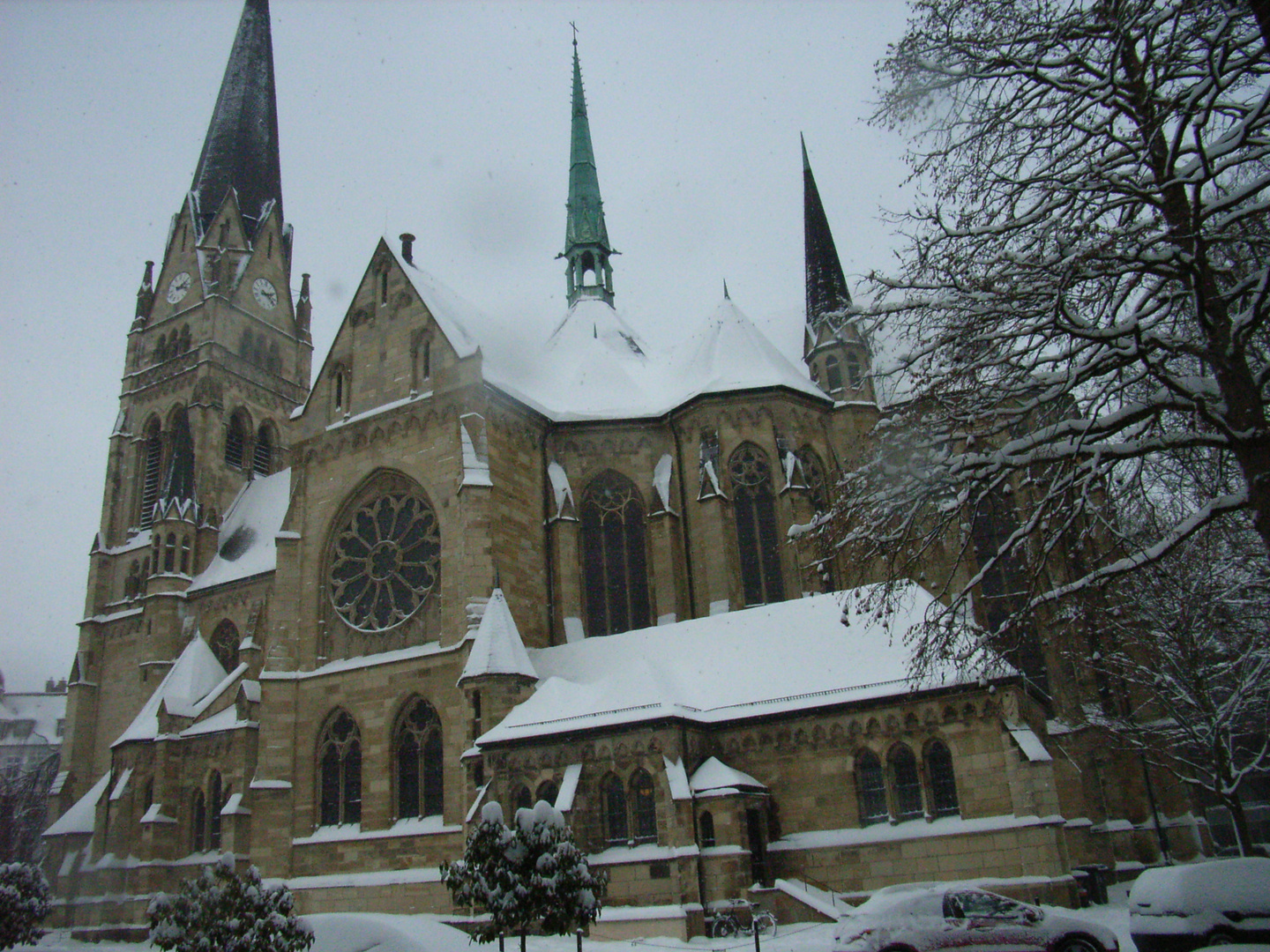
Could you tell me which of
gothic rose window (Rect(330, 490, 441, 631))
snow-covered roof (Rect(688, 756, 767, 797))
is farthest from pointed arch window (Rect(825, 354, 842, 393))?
snow-covered roof (Rect(688, 756, 767, 797))

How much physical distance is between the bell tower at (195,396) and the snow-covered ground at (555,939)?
22735 mm

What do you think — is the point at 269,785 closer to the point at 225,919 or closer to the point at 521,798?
the point at 521,798

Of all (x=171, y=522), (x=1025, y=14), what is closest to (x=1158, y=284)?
(x=1025, y=14)

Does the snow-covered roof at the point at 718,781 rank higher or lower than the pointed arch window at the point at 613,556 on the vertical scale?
lower

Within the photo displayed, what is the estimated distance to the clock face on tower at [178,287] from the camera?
5206cm

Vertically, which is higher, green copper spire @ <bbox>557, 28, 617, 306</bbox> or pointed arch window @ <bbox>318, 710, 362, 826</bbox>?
green copper spire @ <bbox>557, 28, 617, 306</bbox>

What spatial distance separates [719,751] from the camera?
2284 centimetres

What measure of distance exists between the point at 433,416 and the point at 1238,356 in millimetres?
22910

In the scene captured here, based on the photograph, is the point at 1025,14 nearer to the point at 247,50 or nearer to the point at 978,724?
the point at 978,724

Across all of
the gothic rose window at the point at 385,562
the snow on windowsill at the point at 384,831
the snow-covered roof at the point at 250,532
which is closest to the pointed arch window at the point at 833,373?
the gothic rose window at the point at 385,562

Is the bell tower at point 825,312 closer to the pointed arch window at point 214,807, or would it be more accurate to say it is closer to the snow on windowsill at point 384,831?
the snow on windowsill at point 384,831

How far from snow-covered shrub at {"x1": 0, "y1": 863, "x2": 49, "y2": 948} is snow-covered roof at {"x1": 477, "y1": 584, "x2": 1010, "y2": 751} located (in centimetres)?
924

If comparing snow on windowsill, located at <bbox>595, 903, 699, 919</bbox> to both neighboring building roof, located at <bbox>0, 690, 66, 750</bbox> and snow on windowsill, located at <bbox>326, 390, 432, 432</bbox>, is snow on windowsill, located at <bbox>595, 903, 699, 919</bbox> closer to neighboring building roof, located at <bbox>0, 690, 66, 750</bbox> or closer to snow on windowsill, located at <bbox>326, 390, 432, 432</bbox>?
snow on windowsill, located at <bbox>326, 390, 432, 432</bbox>

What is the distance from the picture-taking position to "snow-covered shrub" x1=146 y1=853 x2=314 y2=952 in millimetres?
11789
